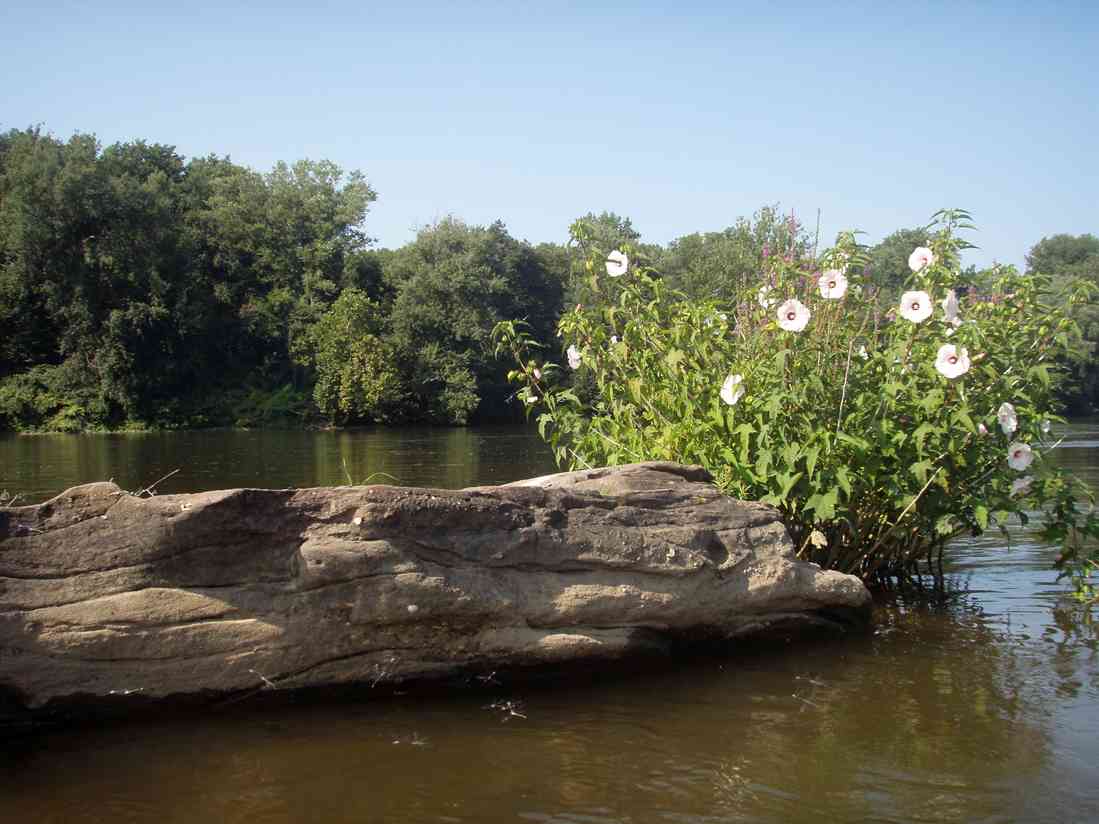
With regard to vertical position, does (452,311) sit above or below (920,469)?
above

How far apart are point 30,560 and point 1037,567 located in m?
8.33

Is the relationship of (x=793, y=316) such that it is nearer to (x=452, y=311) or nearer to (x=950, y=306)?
(x=950, y=306)

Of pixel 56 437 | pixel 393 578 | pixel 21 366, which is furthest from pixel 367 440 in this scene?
pixel 393 578

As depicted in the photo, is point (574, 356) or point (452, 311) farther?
point (452, 311)

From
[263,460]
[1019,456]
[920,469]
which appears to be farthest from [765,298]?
[263,460]

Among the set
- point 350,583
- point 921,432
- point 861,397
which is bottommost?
point 350,583

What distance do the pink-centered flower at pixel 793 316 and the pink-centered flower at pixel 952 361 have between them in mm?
886

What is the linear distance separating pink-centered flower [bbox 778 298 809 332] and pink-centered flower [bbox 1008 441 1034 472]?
166 cm

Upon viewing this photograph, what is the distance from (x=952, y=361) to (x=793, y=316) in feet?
3.43

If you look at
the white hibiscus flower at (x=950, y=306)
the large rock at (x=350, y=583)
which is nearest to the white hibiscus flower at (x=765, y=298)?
the white hibiscus flower at (x=950, y=306)

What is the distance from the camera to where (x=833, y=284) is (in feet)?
22.1

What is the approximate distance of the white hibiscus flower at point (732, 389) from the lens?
6.72m

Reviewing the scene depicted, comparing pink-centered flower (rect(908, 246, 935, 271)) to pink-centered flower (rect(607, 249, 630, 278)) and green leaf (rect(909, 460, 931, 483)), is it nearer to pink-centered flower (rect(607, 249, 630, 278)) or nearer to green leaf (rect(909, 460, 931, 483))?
green leaf (rect(909, 460, 931, 483))

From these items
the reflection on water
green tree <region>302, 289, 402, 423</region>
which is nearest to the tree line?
green tree <region>302, 289, 402, 423</region>
